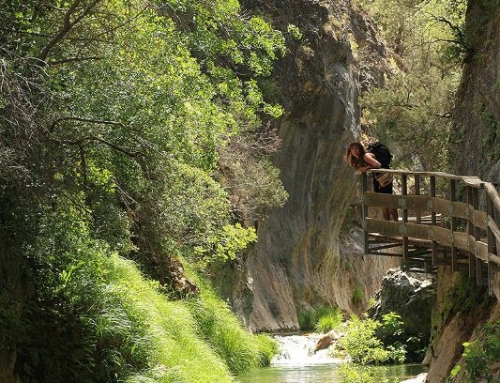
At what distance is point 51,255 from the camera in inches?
544

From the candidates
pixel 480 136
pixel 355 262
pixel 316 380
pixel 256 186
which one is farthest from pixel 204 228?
pixel 355 262

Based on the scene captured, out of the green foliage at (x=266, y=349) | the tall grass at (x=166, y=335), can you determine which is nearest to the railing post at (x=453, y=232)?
the tall grass at (x=166, y=335)

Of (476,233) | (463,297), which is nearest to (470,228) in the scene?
(476,233)

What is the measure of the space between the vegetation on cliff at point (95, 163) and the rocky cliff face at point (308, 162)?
17.6 meters

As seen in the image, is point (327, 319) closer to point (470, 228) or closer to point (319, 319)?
point (319, 319)

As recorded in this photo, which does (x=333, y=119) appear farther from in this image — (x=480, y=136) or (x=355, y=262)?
(x=480, y=136)

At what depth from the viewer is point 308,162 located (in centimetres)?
3766

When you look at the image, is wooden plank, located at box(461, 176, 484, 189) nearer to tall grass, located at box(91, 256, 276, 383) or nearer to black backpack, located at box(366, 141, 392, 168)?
black backpack, located at box(366, 141, 392, 168)

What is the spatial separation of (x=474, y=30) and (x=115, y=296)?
8046 millimetres

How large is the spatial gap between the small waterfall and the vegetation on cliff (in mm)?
8868

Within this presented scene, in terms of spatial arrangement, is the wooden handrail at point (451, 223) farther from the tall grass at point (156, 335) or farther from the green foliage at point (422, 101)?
the green foliage at point (422, 101)

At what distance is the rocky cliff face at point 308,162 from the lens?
3600 centimetres

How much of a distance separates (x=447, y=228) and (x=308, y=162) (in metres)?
21.8

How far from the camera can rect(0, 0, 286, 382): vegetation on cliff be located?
1274 cm
